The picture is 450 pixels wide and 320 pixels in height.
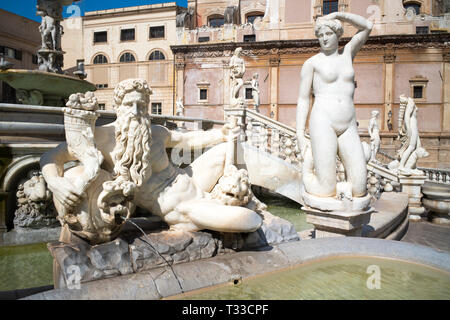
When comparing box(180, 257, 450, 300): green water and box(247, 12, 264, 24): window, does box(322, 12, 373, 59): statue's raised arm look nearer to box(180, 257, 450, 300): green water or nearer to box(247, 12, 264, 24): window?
box(180, 257, 450, 300): green water

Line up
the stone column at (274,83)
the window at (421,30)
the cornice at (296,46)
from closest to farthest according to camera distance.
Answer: the cornice at (296,46)
the window at (421,30)
the stone column at (274,83)

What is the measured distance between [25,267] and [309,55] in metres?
22.2

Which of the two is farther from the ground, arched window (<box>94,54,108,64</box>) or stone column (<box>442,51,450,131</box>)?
arched window (<box>94,54,108,64</box>)

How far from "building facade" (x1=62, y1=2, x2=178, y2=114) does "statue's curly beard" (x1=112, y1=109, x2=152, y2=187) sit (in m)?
25.5

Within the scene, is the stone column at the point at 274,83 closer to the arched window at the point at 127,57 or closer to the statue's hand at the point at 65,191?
the arched window at the point at 127,57

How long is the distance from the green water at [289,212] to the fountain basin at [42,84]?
4.73 meters

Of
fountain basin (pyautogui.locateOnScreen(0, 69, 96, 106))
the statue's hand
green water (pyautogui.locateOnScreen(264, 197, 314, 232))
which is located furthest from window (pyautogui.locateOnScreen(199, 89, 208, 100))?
the statue's hand

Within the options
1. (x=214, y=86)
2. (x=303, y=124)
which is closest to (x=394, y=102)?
(x=214, y=86)

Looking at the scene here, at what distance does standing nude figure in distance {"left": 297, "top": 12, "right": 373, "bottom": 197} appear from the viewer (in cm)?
313

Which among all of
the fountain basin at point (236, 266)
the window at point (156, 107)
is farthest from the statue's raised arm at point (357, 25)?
the window at point (156, 107)

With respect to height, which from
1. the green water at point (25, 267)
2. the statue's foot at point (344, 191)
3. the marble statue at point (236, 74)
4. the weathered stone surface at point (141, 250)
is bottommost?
Result: the green water at point (25, 267)

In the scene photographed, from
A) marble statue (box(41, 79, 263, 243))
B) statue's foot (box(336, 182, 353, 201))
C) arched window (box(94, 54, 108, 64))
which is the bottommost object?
statue's foot (box(336, 182, 353, 201))

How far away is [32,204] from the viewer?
144 inches

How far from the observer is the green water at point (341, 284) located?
5.97 feet
